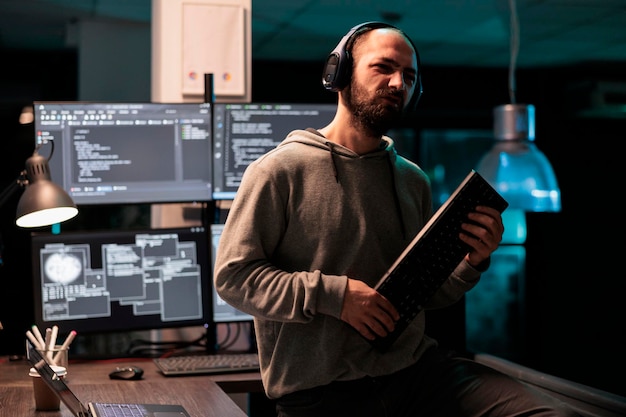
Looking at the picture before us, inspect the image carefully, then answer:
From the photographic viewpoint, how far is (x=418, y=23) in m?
6.58

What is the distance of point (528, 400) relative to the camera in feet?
5.89

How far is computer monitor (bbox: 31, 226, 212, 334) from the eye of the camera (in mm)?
2611

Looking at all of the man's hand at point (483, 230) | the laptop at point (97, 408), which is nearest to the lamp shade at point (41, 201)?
the laptop at point (97, 408)

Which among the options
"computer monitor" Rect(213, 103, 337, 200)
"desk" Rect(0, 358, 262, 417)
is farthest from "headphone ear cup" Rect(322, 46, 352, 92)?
"computer monitor" Rect(213, 103, 337, 200)

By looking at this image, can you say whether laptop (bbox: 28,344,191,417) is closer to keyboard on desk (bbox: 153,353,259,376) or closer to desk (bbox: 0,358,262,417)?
desk (bbox: 0,358,262,417)

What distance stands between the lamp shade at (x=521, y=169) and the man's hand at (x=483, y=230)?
120 centimetres

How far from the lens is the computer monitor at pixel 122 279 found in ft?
8.57

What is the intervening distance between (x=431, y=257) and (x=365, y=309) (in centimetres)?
20

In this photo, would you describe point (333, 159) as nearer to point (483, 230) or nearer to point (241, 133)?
point (483, 230)

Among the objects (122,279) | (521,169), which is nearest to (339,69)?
(122,279)

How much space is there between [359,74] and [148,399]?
0.92 metres

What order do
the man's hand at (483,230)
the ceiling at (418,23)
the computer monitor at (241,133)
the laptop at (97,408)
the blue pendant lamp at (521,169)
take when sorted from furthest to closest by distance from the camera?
the ceiling at (418,23) < the blue pendant lamp at (521,169) < the computer monitor at (241,133) < the man's hand at (483,230) < the laptop at (97,408)

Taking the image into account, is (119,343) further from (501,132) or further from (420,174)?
(501,132)

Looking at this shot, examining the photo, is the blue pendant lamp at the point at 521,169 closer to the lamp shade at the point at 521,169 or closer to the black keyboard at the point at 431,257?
the lamp shade at the point at 521,169
